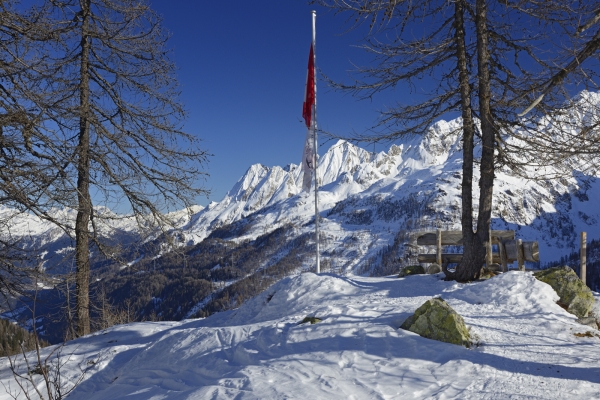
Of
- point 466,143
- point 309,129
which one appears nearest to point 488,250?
point 466,143

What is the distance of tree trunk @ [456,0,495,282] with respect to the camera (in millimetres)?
9375

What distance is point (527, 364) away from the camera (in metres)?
5.23

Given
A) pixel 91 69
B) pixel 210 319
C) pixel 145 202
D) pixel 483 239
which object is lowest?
pixel 210 319

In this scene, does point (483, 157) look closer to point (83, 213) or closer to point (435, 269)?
point (435, 269)

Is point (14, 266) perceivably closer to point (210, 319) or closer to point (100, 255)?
point (100, 255)

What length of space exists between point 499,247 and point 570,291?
352cm

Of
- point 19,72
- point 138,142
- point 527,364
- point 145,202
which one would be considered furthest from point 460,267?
point 19,72

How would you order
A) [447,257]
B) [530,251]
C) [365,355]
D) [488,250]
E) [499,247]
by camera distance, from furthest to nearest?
1. [447,257]
2. [499,247]
3. [530,251]
4. [488,250]
5. [365,355]

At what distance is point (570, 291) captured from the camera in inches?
313

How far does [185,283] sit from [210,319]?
6419 inches

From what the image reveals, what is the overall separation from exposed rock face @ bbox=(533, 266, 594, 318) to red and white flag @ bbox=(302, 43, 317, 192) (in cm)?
678

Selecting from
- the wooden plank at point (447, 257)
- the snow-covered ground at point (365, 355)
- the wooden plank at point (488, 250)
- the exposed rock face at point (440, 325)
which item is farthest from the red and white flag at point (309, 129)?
the exposed rock face at point (440, 325)

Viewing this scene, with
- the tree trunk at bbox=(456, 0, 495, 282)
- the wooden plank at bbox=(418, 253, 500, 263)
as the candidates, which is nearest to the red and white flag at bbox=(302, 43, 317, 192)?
the wooden plank at bbox=(418, 253, 500, 263)

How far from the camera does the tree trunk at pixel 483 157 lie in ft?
30.8
